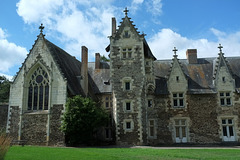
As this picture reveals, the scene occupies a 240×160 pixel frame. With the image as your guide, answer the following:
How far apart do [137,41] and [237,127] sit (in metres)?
12.2

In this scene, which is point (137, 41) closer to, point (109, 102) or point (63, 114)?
point (109, 102)

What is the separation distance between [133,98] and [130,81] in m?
1.59

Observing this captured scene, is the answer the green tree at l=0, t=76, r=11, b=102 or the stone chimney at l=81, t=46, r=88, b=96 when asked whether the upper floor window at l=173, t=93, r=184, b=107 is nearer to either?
the stone chimney at l=81, t=46, r=88, b=96

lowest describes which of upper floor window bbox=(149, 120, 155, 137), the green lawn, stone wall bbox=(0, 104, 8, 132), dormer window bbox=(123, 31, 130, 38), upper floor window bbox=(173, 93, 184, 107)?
the green lawn

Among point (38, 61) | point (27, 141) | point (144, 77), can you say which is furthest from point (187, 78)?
point (27, 141)

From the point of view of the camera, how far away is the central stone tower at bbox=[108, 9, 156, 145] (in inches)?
864

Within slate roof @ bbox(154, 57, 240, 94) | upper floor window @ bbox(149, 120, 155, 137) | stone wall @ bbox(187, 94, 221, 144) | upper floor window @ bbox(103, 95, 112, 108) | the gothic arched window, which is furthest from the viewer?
upper floor window @ bbox(103, 95, 112, 108)

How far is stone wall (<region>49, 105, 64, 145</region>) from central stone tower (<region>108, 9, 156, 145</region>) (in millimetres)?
4782

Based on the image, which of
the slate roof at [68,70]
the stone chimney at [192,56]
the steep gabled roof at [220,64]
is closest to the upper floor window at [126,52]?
the slate roof at [68,70]

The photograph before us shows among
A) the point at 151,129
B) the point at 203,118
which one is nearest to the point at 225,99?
the point at 203,118

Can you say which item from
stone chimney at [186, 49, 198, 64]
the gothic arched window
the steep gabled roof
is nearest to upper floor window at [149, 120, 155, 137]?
the steep gabled roof

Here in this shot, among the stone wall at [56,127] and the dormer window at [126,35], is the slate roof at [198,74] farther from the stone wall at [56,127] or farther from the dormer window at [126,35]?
the stone wall at [56,127]

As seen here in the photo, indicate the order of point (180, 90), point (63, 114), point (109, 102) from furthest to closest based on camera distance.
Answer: point (109, 102) < point (180, 90) < point (63, 114)

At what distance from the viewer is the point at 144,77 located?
2303cm
